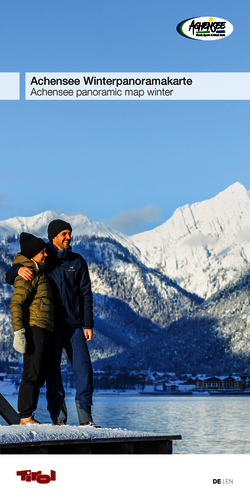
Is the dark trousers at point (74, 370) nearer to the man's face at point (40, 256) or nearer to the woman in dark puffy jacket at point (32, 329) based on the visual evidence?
the woman in dark puffy jacket at point (32, 329)

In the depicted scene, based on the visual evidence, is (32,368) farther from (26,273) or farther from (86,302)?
(86,302)

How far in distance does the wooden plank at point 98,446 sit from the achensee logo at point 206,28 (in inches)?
337

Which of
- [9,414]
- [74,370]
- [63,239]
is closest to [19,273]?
[63,239]

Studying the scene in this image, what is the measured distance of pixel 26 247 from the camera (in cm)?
684

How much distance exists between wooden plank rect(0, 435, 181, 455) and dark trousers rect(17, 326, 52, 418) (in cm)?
93

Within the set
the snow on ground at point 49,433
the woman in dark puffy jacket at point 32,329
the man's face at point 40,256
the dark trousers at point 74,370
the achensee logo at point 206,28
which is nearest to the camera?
the snow on ground at point 49,433

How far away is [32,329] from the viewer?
21.6 feet

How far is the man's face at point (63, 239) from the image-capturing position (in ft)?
23.9

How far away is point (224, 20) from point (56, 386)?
8.55 meters

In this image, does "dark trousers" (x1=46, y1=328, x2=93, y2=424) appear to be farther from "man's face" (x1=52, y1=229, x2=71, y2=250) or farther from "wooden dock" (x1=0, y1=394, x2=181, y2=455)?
"wooden dock" (x1=0, y1=394, x2=181, y2=455)

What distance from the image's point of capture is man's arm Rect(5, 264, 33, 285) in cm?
657
